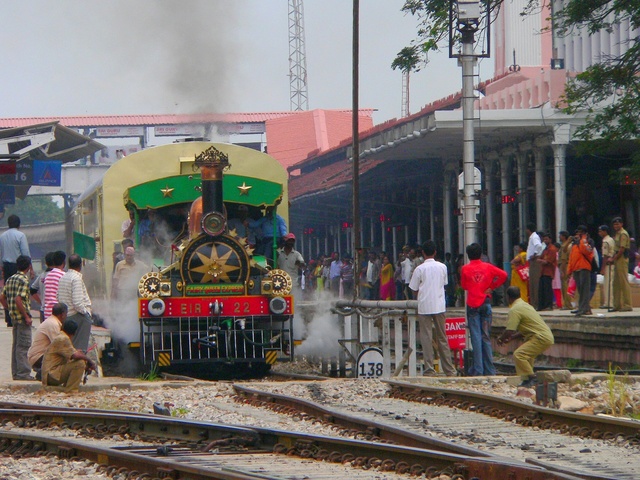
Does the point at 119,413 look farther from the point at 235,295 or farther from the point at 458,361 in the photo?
the point at 458,361

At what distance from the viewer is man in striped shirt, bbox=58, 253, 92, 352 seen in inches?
490

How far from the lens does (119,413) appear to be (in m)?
9.15

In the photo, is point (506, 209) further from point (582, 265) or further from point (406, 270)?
point (582, 265)

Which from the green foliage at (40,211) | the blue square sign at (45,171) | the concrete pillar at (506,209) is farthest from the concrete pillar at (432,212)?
Answer: the green foliage at (40,211)

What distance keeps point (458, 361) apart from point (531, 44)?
3020 centimetres

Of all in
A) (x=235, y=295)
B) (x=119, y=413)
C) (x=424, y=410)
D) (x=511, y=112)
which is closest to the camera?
(x=119, y=413)

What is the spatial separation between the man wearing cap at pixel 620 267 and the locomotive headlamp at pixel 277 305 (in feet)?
19.4

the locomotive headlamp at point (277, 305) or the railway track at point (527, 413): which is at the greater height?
the locomotive headlamp at point (277, 305)

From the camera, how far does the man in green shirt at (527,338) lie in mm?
11578

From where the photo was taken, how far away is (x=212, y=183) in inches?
526

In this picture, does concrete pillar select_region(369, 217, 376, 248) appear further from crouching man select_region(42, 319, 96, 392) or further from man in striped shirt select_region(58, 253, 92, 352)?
crouching man select_region(42, 319, 96, 392)

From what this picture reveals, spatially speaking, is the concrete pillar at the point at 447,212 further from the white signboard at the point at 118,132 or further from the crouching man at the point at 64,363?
the white signboard at the point at 118,132

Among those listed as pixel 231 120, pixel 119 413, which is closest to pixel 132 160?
pixel 231 120

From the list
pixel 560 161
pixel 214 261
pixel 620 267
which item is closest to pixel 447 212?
pixel 560 161
